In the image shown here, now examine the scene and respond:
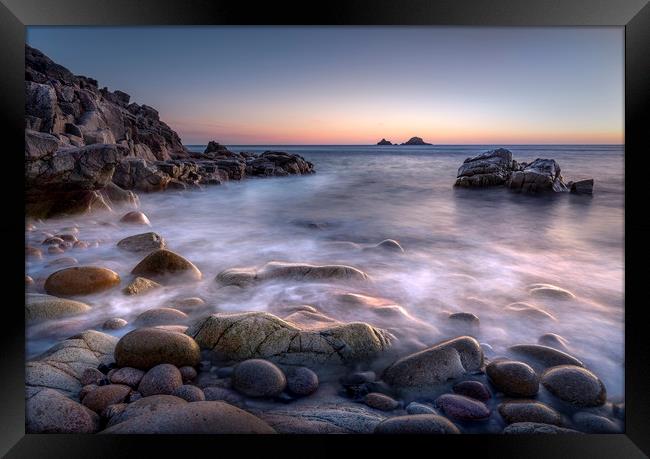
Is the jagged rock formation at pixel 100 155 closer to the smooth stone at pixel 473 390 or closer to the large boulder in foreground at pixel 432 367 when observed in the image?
the large boulder in foreground at pixel 432 367

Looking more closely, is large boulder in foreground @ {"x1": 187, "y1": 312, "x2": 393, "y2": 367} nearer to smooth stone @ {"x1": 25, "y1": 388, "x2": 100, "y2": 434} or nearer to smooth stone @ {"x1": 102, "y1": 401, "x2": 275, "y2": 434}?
smooth stone @ {"x1": 102, "y1": 401, "x2": 275, "y2": 434}

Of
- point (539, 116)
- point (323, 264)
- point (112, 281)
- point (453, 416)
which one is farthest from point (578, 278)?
point (112, 281)

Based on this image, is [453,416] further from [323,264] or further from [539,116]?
[539,116]

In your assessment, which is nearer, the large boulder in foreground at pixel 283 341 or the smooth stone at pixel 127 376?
the smooth stone at pixel 127 376

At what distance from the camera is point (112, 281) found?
3.43 m

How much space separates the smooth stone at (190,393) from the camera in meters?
2.41

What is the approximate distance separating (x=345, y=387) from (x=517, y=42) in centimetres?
317

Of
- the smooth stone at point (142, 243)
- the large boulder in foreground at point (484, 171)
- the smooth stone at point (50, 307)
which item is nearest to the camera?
the smooth stone at point (50, 307)

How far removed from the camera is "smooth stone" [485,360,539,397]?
2504 millimetres

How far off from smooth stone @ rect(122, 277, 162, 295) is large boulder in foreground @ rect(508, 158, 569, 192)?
4871 mm

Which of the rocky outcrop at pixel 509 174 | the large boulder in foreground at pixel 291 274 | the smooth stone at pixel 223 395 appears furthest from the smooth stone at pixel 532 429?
the rocky outcrop at pixel 509 174

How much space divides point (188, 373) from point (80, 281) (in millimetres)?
1432

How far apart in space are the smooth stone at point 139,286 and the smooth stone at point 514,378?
2.62 m

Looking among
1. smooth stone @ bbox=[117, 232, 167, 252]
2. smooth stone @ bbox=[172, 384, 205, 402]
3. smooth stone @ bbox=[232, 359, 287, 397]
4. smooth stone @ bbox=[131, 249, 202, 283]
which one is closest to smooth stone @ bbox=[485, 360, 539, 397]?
smooth stone @ bbox=[232, 359, 287, 397]
